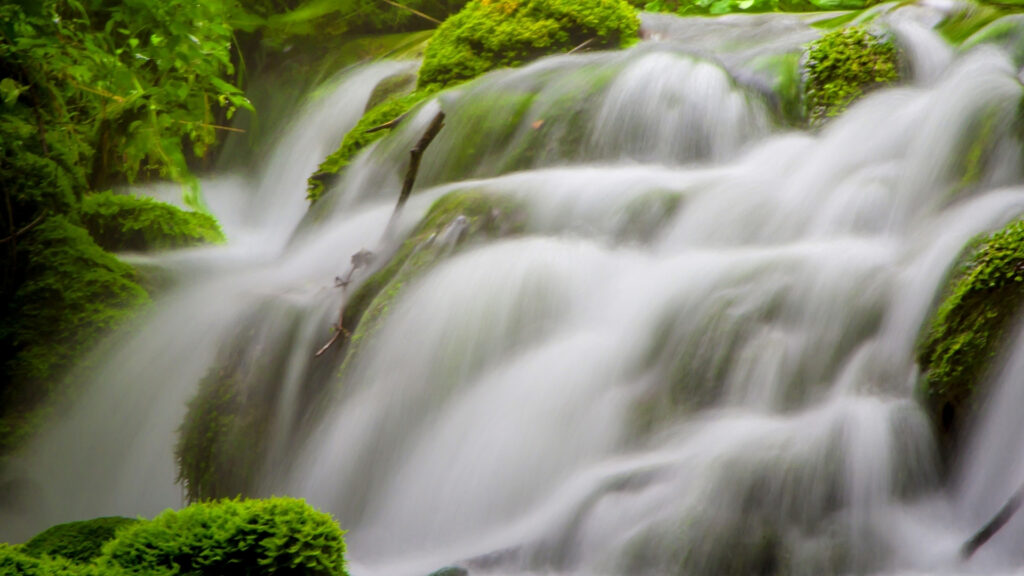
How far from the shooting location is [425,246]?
5.06 m

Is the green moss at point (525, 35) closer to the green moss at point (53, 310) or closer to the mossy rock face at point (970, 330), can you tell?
the green moss at point (53, 310)

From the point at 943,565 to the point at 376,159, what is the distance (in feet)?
15.0

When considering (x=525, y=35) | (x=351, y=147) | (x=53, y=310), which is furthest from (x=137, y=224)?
(x=525, y=35)

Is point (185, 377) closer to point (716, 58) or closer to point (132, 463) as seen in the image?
point (132, 463)

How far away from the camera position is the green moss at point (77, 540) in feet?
10.6

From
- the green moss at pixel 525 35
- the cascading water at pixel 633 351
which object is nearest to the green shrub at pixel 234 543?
the cascading water at pixel 633 351

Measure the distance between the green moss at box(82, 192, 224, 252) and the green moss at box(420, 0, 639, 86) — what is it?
85.4 inches

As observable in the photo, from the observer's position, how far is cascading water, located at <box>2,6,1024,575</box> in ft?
11.0

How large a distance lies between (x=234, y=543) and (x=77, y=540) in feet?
3.22

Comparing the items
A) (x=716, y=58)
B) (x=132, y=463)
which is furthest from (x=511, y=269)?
(x=716, y=58)

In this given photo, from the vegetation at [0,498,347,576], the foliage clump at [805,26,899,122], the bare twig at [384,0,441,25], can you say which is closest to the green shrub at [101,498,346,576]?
the vegetation at [0,498,347,576]

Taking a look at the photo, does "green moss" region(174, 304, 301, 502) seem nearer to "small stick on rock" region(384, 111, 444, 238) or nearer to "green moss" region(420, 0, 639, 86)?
"small stick on rock" region(384, 111, 444, 238)

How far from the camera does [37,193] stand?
562cm

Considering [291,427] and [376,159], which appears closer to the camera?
[291,427]
